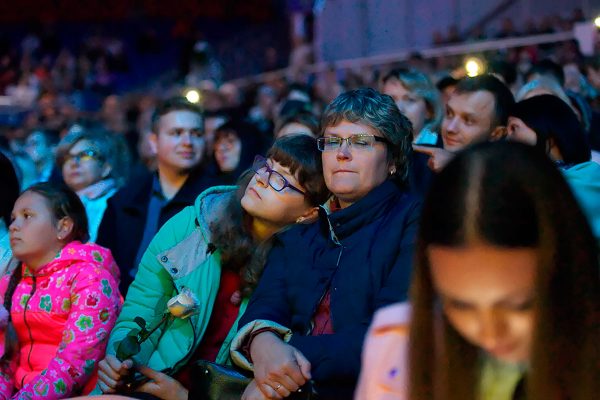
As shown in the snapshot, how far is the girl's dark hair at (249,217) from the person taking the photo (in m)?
3.48

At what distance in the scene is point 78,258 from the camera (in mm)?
3732

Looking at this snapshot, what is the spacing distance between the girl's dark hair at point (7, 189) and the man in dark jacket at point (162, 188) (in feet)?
1.98

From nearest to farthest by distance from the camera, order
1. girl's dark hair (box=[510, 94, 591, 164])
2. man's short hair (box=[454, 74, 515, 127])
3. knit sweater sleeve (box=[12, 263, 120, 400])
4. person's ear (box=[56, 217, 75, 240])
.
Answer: knit sweater sleeve (box=[12, 263, 120, 400])
girl's dark hair (box=[510, 94, 591, 164])
person's ear (box=[56, 217, 75, 240])
man's short hair (box=[454, 74, 515, 127])

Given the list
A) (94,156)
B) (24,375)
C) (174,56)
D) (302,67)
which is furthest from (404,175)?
(174,56)

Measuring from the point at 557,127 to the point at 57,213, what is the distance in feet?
6.98

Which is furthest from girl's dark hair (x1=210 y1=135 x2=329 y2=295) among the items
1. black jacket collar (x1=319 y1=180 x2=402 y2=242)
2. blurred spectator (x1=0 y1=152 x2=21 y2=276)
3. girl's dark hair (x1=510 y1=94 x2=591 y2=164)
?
blurred spectator (x1=0 y1=152 x2=21 y2=276)

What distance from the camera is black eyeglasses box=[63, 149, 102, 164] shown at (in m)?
5.73

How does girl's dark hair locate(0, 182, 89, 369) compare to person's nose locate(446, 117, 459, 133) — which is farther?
person's nose locate(446, 117, 459, 133)

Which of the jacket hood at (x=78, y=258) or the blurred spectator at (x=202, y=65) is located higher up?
the blurred spectator at (x=202, y=65)

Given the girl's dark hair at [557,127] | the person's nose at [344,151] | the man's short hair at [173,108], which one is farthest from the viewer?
the man's short hair at [173,108]

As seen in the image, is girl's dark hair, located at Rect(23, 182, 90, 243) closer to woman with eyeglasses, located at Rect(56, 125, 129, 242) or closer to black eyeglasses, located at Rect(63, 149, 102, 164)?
woman with eyeglasses, located at Rect(56, 125, 129, 242)

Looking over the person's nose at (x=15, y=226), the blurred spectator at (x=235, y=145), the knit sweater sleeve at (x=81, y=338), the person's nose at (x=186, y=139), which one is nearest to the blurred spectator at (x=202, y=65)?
the blurred spectator at (x=235, y=145)

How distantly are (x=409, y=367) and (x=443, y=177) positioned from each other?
360mm

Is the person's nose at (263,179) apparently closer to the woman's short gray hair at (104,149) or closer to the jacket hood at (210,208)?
the jacket hood at (210,208)
